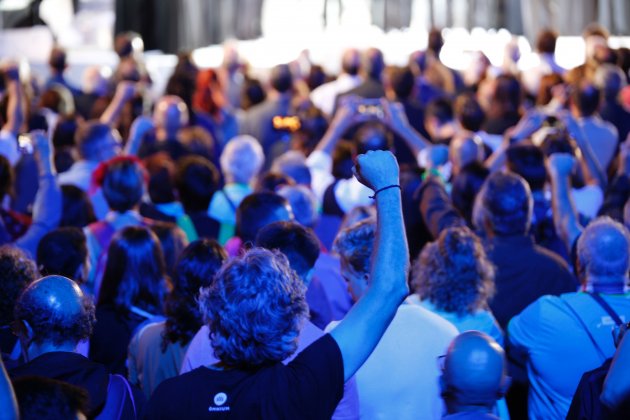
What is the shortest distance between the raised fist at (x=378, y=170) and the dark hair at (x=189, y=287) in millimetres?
1219

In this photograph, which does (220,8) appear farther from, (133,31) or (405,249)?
(405,249)

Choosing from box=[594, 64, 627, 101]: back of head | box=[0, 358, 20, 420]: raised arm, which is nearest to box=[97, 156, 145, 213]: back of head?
box=[0, 358, 20, 420]: raised arm

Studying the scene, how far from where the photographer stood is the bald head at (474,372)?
8.64ft

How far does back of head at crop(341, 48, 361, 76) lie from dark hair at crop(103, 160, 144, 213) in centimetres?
427

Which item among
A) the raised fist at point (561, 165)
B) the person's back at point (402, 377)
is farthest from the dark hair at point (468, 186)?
the person's back at point (402, 377)

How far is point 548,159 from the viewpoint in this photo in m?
5.32

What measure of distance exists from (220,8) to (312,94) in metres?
5.14

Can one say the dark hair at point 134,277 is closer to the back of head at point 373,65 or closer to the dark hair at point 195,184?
the dark hair at point 195,184

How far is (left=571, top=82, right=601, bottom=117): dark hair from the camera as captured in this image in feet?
23.3

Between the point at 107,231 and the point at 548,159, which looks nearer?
the point at 107,231

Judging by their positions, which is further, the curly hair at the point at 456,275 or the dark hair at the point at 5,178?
the dark hair at the point at 5,178

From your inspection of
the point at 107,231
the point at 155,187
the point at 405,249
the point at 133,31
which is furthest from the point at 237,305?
the point at 133,31

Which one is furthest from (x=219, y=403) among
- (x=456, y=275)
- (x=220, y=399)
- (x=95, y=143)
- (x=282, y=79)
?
(x=282, y=79)

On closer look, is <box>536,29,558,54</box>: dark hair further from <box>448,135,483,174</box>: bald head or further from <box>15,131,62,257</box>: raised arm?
<box>15,131,62,257</box>: raised arm
